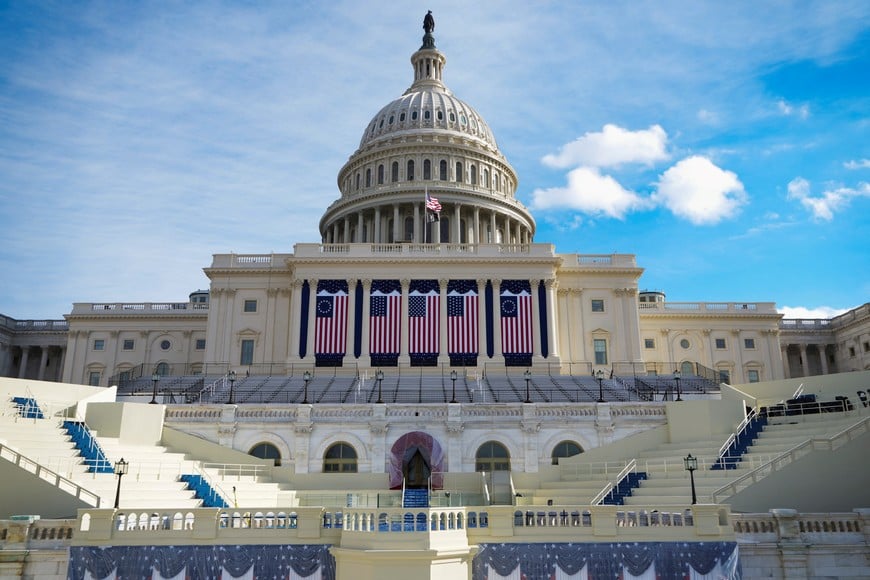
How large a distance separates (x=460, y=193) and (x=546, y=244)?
21088 mm

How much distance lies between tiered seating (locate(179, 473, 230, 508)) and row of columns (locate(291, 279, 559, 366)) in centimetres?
2995

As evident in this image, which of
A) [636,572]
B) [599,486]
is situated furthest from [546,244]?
[636,572]

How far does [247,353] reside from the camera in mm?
64500

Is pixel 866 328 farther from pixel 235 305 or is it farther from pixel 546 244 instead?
pixel 235 305

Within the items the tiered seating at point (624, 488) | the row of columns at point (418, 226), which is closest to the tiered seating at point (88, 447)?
A: the tiered seating at point (624, 488)

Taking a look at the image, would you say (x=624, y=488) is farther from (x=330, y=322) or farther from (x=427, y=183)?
(x=427, y=183)

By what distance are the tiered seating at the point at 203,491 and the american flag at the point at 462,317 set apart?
32716mm

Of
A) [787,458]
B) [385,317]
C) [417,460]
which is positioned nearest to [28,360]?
[385,317]

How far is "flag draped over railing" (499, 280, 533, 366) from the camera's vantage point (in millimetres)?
60281

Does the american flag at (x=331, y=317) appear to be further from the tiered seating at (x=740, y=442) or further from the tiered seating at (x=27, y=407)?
the tiered seating at (x=740, y=442)

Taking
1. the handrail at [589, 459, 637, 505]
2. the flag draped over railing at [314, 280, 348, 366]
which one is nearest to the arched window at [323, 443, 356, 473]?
the handrail at [589, 459, 637, 505]

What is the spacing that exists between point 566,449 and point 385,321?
2730 centimetres

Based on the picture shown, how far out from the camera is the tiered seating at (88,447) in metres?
29.3

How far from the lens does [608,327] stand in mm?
64750
